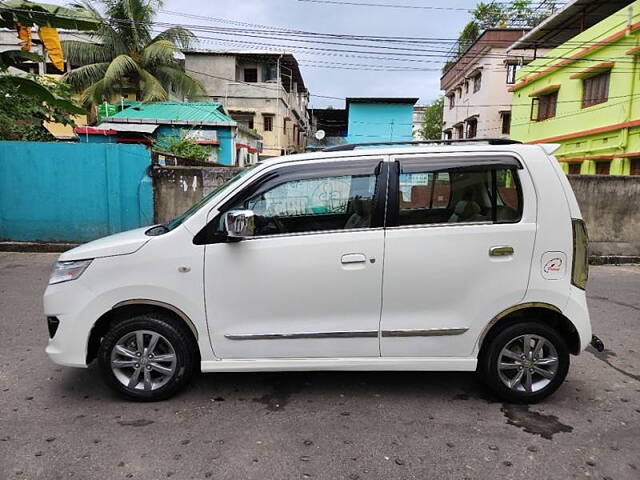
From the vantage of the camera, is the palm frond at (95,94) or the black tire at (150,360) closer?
the black tire at (150,360)

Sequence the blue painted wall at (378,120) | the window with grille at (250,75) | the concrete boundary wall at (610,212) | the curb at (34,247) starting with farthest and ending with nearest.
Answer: the blue painted wall at (378,120), the window with grille at (250,75), the curb at (34,247), the concrete boundary wall at (610,212)

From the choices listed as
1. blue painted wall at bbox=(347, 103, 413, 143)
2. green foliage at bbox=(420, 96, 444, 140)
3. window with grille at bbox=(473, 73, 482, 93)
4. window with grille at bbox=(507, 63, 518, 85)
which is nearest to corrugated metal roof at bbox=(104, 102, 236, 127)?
blue painted wall at bbox=(347, 103, 413, 143)

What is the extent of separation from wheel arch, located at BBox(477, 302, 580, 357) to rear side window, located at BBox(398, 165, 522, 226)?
25.9 inches

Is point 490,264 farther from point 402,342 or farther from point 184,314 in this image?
point 184,314

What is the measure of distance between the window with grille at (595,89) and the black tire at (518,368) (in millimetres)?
16592

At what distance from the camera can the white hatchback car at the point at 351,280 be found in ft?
10.3

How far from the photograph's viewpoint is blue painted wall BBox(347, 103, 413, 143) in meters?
31.5

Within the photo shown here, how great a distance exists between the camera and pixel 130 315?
3.27 metres

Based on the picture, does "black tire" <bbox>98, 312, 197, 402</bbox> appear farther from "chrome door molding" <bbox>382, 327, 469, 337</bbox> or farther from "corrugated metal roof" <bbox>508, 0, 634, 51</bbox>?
"corrugated metal roof" <bbox>508, 0, 634, 51</bbox>

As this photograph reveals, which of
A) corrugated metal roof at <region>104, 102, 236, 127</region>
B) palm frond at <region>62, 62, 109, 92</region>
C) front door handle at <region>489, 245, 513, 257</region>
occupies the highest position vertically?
palm frond at <region>62, 62, 109, 92</region>

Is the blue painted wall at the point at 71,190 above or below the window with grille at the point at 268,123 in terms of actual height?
below

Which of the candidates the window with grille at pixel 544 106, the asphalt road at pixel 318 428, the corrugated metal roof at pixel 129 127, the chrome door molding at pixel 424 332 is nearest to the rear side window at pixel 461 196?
the chrome door molding at pixel 424 332

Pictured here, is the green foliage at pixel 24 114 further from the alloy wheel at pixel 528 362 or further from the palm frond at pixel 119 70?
the alloy wheel at pixel 528 362

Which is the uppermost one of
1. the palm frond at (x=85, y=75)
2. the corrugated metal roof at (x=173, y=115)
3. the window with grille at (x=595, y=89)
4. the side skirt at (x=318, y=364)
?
the palm frond at (x=85, y=75)
